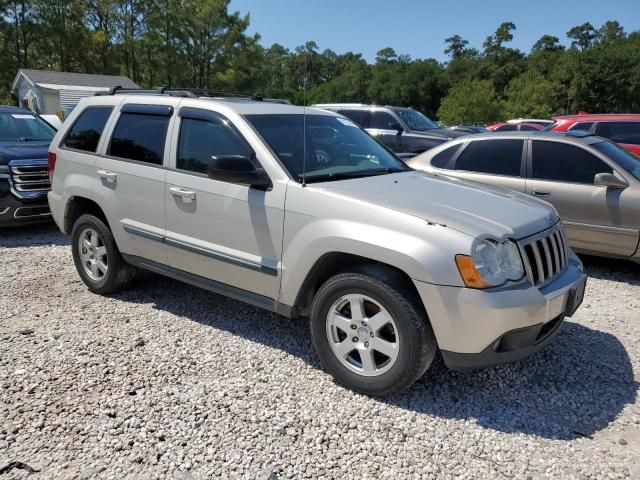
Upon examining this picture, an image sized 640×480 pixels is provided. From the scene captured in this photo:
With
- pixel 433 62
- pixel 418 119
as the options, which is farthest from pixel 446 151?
pixel 433 62

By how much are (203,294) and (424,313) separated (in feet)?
8.70

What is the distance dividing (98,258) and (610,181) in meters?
5.24

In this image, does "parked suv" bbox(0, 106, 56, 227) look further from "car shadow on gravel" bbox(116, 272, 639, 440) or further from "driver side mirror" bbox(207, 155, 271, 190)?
"driver side mirror" bbox(207, 155, 271, 190)

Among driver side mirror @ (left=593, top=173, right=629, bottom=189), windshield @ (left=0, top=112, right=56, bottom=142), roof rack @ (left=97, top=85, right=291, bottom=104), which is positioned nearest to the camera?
roof rack @ (left=97, top=85, right=291, bottom=104)

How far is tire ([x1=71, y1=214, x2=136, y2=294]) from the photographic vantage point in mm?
4742

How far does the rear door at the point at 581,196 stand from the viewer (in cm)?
560

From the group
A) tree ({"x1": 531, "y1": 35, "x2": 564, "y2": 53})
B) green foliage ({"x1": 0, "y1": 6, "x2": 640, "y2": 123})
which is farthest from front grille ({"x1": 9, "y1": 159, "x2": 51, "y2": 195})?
tree ({"x1": 531, "y1": 35, "x2": 564, "y2": 53})

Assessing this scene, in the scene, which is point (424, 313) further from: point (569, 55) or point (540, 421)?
point (569, 55)

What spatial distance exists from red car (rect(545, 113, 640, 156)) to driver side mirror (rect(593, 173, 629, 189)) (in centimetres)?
445

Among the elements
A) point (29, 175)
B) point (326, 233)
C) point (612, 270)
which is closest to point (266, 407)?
point (326, 233)

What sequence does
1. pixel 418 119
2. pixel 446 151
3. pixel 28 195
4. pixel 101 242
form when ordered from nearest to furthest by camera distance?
pixel 101 242, pixel 446 151, pixel 28 195, pixel 418 119

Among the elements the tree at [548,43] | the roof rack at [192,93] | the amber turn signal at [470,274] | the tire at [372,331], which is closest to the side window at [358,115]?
the roof rack at [192,93]

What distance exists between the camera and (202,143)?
406cm

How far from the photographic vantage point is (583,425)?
9.99 feet
